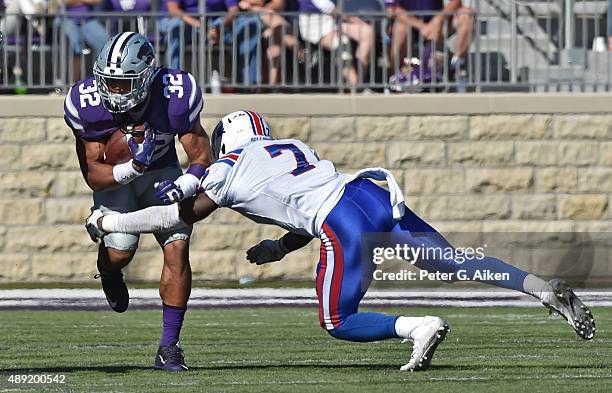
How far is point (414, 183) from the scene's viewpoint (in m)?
14.0

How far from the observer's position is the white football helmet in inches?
311

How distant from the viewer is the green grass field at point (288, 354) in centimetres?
739

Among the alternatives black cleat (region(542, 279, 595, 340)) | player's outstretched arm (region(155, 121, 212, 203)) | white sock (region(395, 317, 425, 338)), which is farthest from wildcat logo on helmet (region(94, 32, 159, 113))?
black cleat (region(542, 279, 595, 340))

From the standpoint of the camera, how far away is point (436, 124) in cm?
1398

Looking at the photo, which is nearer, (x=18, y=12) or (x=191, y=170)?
(x=191, y=170)

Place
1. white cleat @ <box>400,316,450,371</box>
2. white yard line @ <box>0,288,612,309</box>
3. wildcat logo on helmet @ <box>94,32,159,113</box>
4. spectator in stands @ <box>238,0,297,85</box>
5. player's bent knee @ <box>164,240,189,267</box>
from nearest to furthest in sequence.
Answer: white cleat @ <box>400,316,450,371</box>, wildcat logo on helmet @ <box>94,32,159,113</box>, player's bent knee @ <box>164,240,189,267</box>, white yard line @ <box>0,288,612,309</box>, spectator in stands @ <box>238,0,297,85</box>

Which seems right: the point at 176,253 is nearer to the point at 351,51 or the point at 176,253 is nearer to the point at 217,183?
the point at 217,183

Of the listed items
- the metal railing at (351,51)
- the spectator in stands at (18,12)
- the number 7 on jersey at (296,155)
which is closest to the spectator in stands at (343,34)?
the metal railing at (351,51)

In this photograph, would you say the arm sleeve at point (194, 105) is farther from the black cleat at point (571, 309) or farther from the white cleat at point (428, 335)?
the black cleat at point (571, 309)

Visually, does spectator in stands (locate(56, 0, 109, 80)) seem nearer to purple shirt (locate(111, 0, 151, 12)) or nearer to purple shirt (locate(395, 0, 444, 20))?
purple shirt (locate(111, 0, 151, 12))

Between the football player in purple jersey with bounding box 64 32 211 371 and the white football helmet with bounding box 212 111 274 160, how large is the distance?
19 centimetres

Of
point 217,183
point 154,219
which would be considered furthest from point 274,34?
point 217,183

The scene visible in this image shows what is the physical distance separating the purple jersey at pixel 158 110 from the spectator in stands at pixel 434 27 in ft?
18.9

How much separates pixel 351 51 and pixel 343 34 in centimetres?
21
